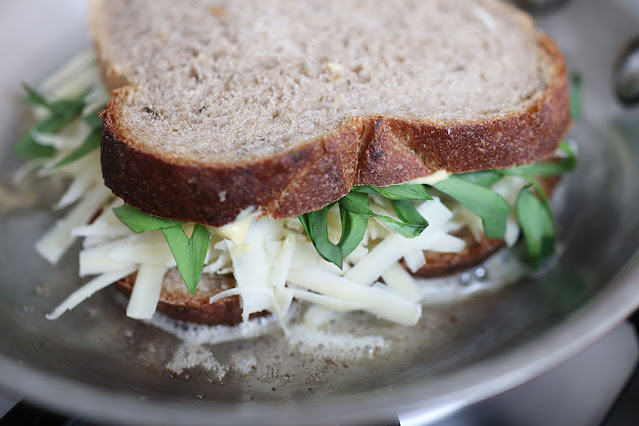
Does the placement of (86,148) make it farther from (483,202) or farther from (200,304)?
(483,202)

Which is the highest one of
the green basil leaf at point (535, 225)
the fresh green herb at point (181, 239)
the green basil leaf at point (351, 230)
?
the fresh green herb at point (181, 239)

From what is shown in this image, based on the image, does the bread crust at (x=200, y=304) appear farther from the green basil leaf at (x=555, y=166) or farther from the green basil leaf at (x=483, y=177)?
the green basil leaf at (x=555, y=166)

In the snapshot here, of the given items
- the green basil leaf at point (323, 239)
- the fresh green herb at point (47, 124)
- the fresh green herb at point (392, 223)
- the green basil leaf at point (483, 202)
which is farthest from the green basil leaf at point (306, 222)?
the fresh green herb at point (47, 124)

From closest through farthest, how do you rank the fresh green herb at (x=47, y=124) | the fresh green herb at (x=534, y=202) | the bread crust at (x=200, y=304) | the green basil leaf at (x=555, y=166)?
the bread crust at (x=200, y=304) < the fresh green herb at (x=534, y=202) < the green basil leaf at (x=555, y=166) < the fresh green herb at (x=47, y=124)

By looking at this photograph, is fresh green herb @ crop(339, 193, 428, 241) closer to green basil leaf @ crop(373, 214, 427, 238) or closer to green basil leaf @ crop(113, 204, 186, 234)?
green basil leaf @ crop(373, 214, 427, 238)

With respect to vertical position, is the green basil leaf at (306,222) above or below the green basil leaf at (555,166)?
above

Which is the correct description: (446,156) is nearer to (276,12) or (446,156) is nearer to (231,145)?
(231,145)
